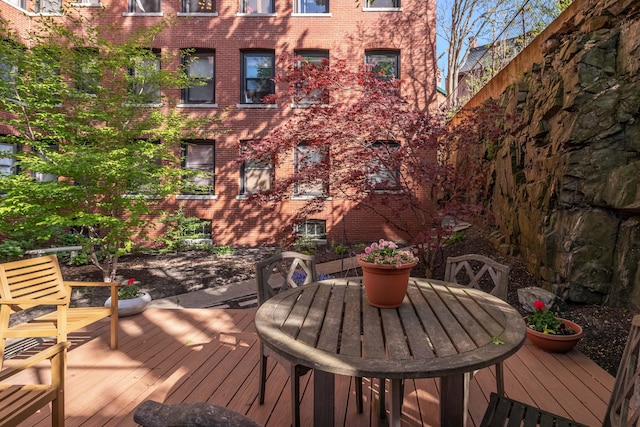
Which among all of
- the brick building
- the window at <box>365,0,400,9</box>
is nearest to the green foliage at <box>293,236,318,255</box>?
the brick building

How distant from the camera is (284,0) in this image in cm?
1086

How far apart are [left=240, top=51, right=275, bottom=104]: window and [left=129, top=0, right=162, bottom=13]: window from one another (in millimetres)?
3363

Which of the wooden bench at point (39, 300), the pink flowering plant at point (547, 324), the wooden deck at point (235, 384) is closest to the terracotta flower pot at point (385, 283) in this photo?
the wooden deck at point (235, 384)

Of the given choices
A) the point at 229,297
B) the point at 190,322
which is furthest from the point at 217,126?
the point at 190,322

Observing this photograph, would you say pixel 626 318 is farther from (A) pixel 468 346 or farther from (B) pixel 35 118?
(B) pixel 35 118

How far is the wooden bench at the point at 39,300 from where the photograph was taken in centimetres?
275

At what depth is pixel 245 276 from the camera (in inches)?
284

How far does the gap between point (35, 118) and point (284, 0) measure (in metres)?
8.23

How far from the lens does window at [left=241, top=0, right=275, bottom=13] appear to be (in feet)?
36.3

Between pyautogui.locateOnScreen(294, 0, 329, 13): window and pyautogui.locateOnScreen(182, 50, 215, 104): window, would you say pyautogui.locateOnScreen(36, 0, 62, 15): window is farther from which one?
pyautogui.locateOnScreen(294, 0, 329, 13): window

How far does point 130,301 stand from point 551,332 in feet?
16.6

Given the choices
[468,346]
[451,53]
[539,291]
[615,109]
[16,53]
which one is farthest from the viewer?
[451,53]

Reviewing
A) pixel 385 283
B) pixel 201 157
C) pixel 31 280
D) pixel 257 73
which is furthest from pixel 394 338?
pixel 257 73

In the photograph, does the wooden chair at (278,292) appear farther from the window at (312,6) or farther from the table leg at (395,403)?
the window at (312,6)
